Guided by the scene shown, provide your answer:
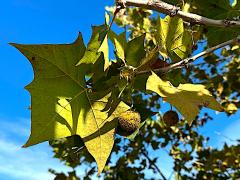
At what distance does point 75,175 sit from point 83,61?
5046mm

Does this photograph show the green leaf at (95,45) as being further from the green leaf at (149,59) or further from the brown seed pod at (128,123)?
the brown seed pod at (128,123)

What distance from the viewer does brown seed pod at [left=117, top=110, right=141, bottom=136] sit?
212cm

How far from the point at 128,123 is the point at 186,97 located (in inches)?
17.8

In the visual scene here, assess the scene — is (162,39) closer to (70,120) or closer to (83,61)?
(83,61)

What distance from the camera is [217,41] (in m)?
3.27

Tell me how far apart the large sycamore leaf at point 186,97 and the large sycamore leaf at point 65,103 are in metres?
0.40

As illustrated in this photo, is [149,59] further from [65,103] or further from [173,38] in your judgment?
[65,103]

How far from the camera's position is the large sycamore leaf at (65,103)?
2020 millimetres

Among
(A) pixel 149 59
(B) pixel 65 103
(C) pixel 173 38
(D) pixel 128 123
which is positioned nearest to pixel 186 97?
(A) pixel 149 59

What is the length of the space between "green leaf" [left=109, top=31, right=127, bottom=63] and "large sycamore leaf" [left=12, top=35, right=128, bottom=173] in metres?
0.18

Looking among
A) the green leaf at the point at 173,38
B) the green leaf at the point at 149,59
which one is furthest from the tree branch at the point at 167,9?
the green leaf at the point at 149,59

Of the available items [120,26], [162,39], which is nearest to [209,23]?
[162,39]

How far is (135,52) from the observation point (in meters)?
2.20

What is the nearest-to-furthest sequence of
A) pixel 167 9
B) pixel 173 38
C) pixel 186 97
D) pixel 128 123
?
pixel 186 97 < pixel 167 9 < pixel 128 123 < pixel 173 38
